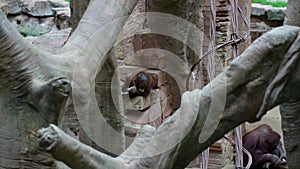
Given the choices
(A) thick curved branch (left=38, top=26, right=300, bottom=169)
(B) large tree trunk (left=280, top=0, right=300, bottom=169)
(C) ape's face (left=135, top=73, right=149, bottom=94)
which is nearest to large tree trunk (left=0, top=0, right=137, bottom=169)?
(A) thick curved branch (left=38, top=26, right=300, bottom=169)

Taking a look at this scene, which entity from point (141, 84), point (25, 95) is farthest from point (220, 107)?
point (141, 84)

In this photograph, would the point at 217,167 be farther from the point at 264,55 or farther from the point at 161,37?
the point at 264,55

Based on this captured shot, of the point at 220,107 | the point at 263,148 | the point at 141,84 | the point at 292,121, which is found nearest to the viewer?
the point at 220,107

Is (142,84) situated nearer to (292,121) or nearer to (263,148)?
(263,148)

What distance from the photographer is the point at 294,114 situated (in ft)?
3.18

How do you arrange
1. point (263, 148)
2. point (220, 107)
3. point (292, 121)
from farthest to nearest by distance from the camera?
1. point (263, 148)
2. point (292, 121)
3. point (220, 107)

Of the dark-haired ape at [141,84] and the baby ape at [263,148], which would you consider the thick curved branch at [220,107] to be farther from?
the baby ape at [263,148]

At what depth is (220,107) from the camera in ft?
2.22

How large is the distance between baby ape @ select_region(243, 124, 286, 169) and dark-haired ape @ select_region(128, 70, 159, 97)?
3.23ft

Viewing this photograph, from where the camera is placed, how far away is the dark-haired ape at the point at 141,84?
7.37ft

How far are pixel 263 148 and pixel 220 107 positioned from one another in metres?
2.49

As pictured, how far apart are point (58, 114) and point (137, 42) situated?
1.75 metres

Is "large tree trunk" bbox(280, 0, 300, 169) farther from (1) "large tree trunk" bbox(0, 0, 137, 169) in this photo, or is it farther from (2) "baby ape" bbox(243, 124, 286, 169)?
(2) "baby ape" bbox(243, 124, 286, 169)

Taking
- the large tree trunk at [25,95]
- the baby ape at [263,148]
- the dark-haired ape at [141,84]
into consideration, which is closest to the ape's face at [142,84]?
the dark-haired ape at [141,84]
